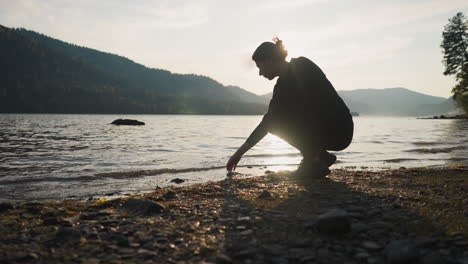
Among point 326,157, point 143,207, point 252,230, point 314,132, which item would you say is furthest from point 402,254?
point 326,157

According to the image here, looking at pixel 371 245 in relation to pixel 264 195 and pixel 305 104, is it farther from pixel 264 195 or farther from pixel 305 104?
pixel 305 104

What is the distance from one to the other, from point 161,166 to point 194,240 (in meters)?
7.85

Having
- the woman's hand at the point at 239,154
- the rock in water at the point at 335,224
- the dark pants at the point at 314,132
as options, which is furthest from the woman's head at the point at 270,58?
the rock in water at the point at 335,224

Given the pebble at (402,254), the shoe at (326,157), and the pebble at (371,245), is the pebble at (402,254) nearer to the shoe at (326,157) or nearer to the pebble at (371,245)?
the pebble at (371,245)

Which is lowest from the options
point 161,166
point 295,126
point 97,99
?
point 161,166

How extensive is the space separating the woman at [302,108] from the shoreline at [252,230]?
128cm

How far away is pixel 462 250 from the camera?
7.75 ft

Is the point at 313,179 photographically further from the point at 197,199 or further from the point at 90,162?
the point at 90,162

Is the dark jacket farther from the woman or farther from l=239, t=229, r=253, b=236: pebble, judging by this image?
l=239, t=229, r=253, b=236: pebble

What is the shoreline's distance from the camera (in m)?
2.40

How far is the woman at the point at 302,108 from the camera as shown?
17.4 ft

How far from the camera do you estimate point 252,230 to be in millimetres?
2996

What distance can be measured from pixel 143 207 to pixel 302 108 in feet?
10.4

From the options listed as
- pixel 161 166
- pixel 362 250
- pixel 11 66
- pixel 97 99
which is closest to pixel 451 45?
pixel 161 166
